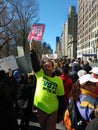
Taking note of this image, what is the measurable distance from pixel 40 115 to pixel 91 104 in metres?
2.07

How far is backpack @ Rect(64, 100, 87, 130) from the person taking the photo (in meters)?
4.75

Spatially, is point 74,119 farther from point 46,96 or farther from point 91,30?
point 91,30

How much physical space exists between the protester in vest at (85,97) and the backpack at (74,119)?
0.04 feet

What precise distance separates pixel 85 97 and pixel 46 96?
184 cm

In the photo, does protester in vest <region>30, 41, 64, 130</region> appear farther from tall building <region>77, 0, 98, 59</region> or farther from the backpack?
tall building <region>77, 0, 98, 59</region>

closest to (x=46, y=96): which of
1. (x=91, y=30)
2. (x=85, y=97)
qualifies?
(x=85, y=97)

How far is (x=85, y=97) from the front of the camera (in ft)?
15.8

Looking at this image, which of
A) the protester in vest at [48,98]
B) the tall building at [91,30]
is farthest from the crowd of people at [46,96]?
the tall building at [91,30]

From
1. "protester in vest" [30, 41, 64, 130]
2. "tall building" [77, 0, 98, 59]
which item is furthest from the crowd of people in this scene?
"tall building" [77, 0, 98, 59]

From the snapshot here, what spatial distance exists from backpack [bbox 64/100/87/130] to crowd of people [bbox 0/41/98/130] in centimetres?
3

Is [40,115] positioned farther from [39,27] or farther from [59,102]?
[39,27]

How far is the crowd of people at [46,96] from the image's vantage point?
190 inches

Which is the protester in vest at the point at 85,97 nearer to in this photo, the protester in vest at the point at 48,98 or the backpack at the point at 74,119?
the backpack at the point at 74,119

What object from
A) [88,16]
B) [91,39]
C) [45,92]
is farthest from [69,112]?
[88,16]
